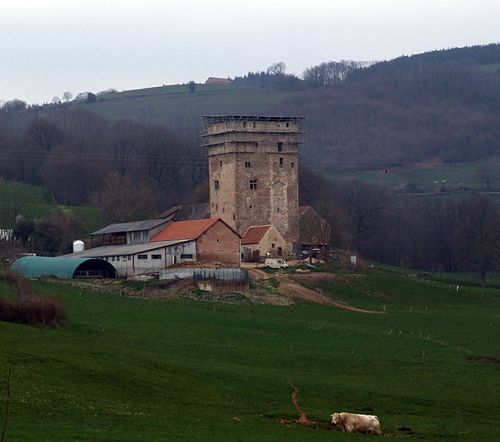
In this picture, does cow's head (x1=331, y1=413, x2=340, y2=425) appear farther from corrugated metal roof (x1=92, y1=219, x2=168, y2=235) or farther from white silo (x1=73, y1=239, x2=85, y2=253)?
white silo (x1=73, y1=239, x2=85, y2=253)

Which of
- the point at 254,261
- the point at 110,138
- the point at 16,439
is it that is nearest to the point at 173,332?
the point at 16,439

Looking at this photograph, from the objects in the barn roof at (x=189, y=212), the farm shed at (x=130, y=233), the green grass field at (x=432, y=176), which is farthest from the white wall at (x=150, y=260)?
the green grass field at (x=432, y=176)

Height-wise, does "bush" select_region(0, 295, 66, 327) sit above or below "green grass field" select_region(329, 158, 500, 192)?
below

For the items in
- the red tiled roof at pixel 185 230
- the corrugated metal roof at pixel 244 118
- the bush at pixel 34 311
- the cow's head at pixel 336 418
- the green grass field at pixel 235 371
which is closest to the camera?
the green grass field at pixel 235 371

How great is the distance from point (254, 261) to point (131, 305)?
2585 centimetres

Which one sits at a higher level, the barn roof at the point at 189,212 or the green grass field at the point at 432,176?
the green grass field at the point at 432,176

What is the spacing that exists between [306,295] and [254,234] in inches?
632

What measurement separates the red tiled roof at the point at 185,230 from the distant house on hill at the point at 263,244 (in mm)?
4170

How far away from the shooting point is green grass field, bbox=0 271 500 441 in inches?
1292

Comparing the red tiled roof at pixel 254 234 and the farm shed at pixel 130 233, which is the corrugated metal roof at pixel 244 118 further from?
the farm shed at pixel 130 233

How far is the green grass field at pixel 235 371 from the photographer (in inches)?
1292

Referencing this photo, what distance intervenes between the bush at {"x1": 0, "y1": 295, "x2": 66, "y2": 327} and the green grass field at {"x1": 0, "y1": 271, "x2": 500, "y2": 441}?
73cm

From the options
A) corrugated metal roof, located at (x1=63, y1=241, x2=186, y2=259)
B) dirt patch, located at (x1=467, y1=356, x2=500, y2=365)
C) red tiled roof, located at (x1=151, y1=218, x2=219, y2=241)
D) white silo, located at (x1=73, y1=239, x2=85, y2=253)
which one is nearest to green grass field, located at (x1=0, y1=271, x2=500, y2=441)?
dirt patch, located at (x1=467, y1=356, x2=500, y2=365)

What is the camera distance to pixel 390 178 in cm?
18488
